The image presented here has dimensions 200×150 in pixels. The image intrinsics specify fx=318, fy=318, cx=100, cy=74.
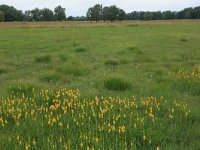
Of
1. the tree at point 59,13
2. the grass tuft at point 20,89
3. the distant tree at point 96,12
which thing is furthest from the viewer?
the distant tree at point 96,12

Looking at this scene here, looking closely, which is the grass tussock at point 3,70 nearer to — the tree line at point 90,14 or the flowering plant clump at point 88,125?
the flowering plant clump at point 88,125

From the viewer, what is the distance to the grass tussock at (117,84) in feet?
29.7

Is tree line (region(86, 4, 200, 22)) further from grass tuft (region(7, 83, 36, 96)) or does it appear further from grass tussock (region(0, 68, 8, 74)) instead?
grass tuft (region(7, 83, 36, 96))

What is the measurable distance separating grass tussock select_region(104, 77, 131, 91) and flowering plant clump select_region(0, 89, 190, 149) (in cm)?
171

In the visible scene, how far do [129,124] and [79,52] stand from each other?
12.7 meters

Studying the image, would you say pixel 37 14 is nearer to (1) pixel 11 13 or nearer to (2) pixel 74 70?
(1) pixel 11 13

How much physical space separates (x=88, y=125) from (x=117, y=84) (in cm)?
347

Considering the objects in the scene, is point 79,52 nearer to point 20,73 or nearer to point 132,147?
point 20,73

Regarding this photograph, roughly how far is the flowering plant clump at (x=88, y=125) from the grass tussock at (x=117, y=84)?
1706mm

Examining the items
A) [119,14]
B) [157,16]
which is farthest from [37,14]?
[157,16]

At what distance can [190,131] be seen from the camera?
19.3 feet

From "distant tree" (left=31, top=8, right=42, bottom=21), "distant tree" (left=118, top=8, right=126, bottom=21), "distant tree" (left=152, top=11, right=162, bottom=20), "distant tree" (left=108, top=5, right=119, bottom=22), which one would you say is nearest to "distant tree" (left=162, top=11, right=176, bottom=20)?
"distant tree" (left=152, top=11, right=162, bottom=20)

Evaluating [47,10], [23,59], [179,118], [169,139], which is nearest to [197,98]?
[179,118]

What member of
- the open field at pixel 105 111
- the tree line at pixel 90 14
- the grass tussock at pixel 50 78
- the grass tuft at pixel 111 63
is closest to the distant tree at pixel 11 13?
the tree line at pixel 90 14
